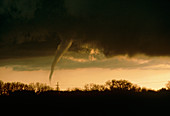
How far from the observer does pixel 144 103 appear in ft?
234

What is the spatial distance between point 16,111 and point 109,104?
67.8 ft

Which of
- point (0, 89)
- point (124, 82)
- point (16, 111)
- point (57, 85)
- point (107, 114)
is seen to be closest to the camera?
point (107, 114)

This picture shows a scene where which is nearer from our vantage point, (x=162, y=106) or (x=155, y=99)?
(x=162, y=106)

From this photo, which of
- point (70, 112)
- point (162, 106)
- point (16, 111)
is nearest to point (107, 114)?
point (70, 112)

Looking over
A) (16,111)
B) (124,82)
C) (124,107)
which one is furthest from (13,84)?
(124,107)

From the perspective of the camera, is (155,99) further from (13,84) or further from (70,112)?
(13,84)

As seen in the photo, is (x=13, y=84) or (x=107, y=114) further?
(x=13, y=84)

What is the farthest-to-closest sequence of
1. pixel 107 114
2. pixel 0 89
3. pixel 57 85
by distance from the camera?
pixel 0 89
pixel 57 85
pixel 107 114

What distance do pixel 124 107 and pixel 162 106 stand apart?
8170mm

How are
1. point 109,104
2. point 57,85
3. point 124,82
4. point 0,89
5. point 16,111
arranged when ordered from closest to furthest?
point 16,111 → point 109,104 → point 57,85 → point 0,89 → point 124,82

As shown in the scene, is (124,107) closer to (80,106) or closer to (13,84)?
(80,106)

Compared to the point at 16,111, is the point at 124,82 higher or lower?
higher

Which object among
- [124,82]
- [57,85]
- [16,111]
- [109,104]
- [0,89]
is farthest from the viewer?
[124,82]

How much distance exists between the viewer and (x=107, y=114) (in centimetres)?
5944
